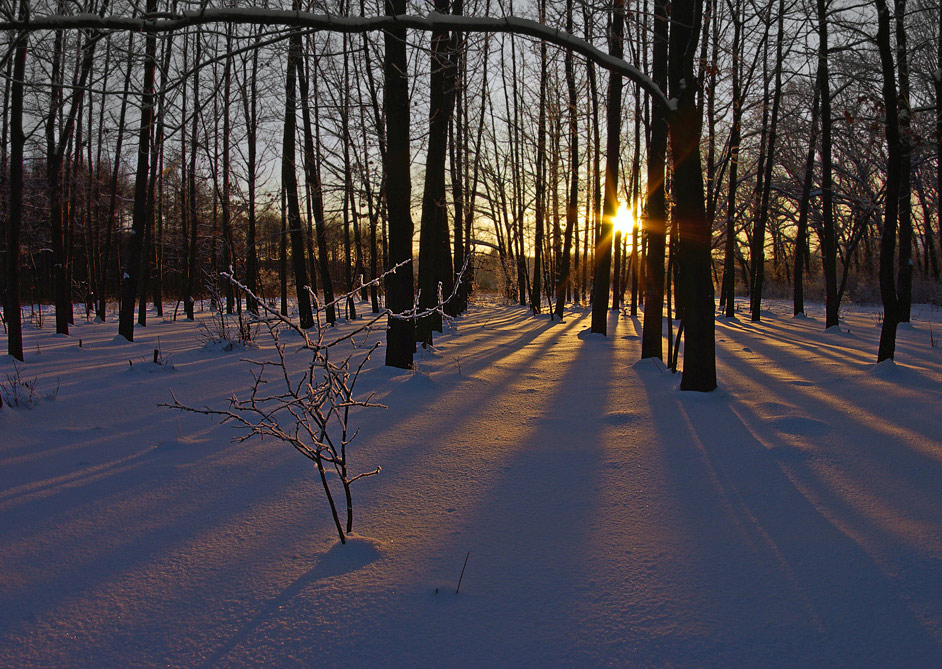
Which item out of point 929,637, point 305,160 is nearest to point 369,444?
point 929,637

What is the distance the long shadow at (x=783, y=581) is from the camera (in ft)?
4.78

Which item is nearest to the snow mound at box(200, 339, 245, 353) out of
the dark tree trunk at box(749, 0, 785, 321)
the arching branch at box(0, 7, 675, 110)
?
the arching branch at box(0, 7, 675, 110)

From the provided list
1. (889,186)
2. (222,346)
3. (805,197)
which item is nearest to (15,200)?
(222,346)

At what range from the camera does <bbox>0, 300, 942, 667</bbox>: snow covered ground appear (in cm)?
152

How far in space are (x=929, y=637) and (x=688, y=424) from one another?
226 cm

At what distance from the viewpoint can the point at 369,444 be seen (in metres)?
3.38

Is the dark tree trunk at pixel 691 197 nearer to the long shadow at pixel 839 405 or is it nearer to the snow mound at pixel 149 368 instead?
the long shadow at pixel 839 405

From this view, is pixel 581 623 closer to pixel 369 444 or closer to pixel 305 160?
pixel 369 444

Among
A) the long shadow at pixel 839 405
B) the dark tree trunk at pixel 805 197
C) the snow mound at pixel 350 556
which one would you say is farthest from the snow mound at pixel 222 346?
the dark tree trunk at pixel 805 197

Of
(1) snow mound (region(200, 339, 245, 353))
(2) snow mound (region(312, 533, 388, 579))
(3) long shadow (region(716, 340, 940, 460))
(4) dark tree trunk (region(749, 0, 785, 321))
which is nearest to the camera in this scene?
(2) snow mound (region(312, 533, 388, 579))

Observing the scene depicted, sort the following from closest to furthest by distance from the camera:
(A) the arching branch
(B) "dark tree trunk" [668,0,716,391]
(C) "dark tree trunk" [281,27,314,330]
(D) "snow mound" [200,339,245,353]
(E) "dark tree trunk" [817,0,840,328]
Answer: (A) the arching branch
(B) "dark tree trunk" [668,0,716,391]
(D) "snow mound" [200,339,245,353]
(E) "dark tree trunk" [817,0,840,328]
(C) "dark tree trunk" [281,27,314,330]

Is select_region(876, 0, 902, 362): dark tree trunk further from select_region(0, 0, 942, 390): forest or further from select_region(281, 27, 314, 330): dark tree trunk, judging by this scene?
select_region(281, 27, 314, 330): dark tree trunk

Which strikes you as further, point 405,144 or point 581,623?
point 405,144

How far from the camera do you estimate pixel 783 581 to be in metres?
1.78
